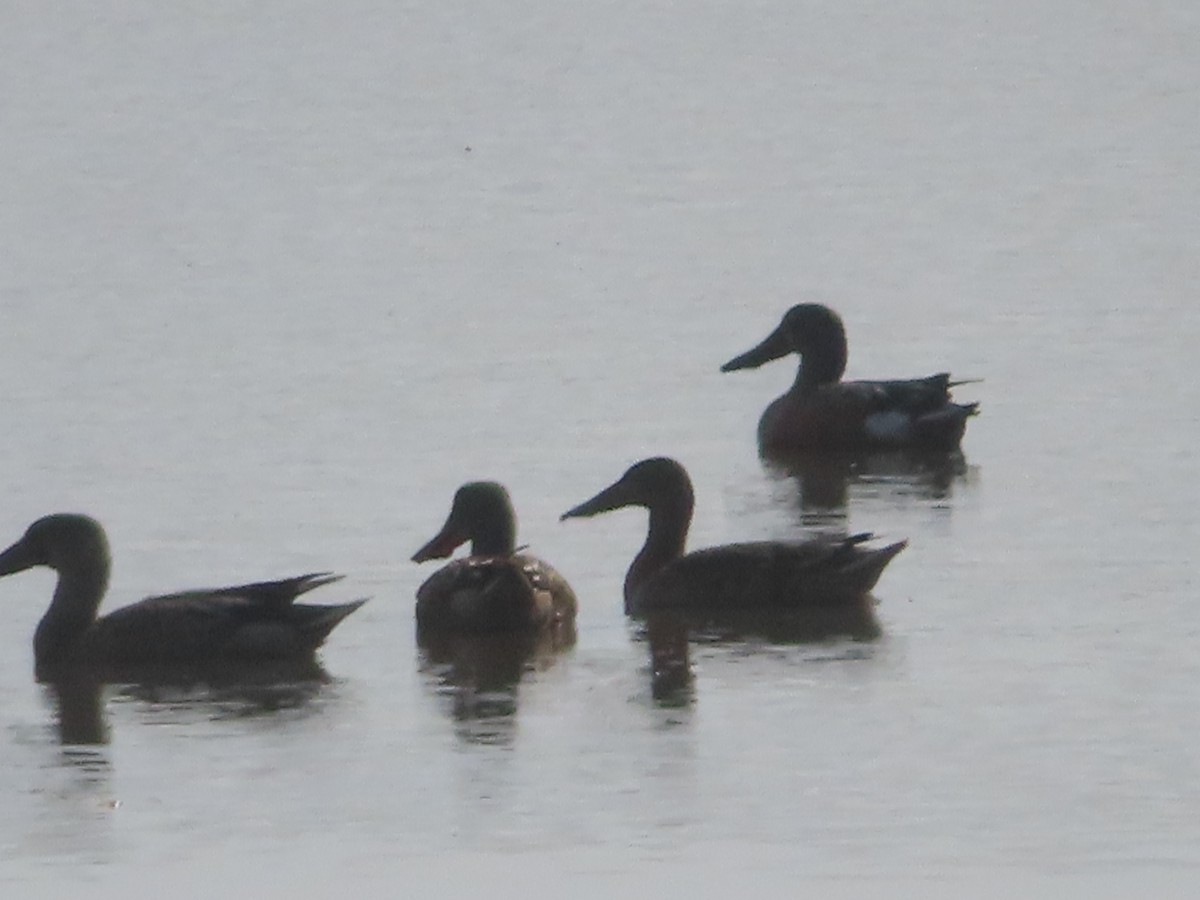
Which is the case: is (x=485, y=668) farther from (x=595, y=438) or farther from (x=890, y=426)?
(x=890, y=426)

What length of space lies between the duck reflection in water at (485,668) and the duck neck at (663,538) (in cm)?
55

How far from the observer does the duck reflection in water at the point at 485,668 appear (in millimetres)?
10797

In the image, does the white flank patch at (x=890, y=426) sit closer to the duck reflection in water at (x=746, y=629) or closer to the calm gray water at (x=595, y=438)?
the calm gray water at (x=595, y=438)

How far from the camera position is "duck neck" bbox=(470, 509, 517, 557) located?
12695 mm

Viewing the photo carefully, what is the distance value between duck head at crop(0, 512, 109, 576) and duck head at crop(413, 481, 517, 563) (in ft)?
3.97

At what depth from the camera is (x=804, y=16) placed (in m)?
40.3

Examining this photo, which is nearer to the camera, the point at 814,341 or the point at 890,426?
the point at 890,426

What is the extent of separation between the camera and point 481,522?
12.7 m

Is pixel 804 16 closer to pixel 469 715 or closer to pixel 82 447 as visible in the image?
pixel 82 447

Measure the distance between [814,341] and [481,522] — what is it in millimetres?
4914

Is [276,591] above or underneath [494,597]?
above

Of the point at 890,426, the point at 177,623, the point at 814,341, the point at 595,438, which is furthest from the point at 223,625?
the point at 814,341

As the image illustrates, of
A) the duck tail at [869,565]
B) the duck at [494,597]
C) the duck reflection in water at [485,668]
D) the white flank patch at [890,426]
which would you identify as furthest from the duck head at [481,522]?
the white flank patch at [890,426]

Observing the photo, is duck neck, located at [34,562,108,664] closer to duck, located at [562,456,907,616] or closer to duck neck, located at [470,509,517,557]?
duck neck, located at [470,509,517,557]
